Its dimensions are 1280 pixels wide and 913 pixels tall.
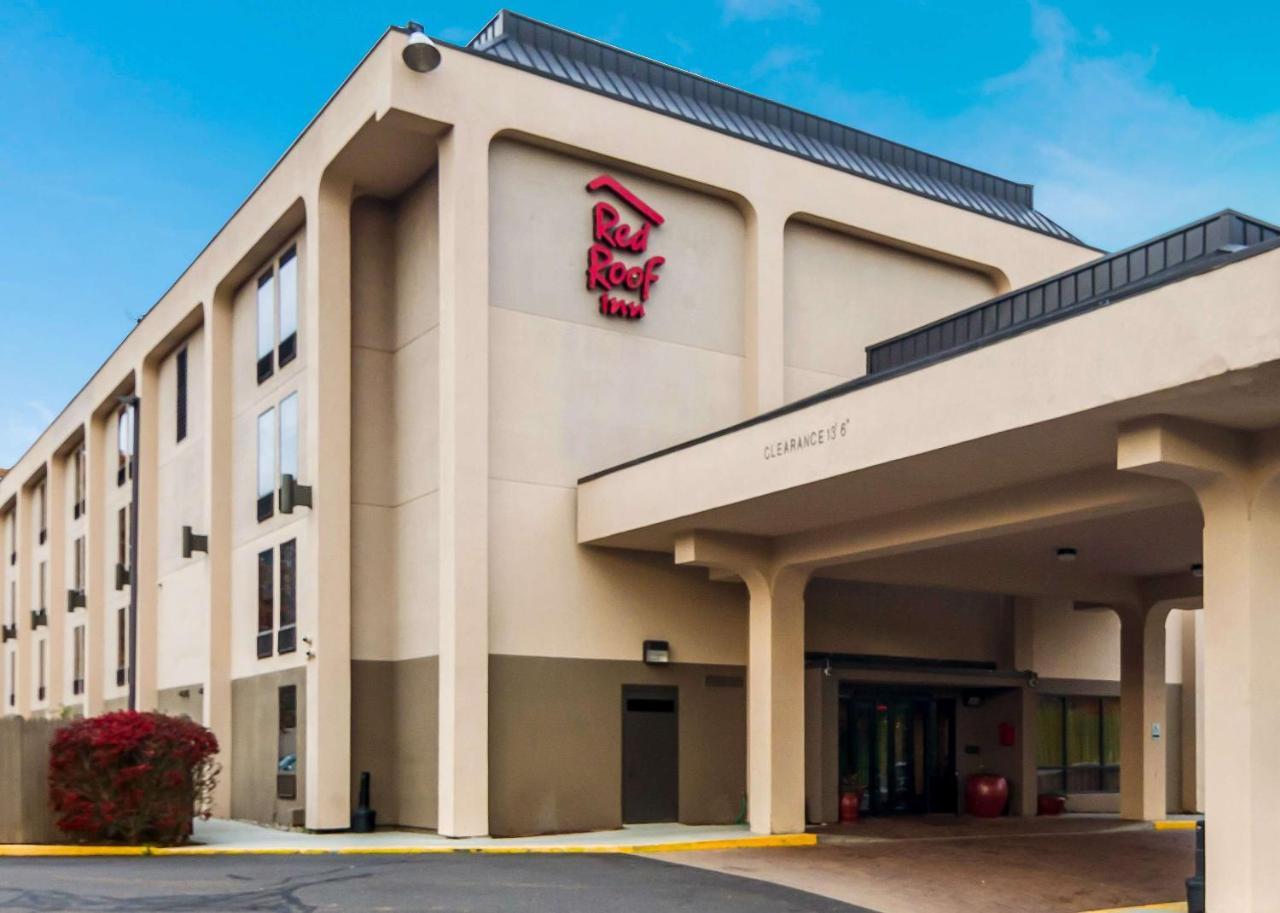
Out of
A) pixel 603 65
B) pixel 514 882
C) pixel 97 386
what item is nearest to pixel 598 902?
pixel 514 882

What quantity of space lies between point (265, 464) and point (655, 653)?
344 inches

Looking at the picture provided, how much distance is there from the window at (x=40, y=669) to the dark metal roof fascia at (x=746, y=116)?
2940 centimetres

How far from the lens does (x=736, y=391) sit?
80.3 ft

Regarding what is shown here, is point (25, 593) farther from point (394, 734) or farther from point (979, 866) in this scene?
point (979, 866)

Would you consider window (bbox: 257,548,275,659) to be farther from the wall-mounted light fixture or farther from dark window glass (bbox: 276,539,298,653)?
the wall-mounted light fixture

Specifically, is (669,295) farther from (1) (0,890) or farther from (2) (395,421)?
(1) (0,890)

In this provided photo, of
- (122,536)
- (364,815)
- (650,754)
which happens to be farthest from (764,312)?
(122,536)

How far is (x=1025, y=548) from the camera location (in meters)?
21.7

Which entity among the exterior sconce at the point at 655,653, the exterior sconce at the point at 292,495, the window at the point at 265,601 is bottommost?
the exterior sconce at the point at 655,653

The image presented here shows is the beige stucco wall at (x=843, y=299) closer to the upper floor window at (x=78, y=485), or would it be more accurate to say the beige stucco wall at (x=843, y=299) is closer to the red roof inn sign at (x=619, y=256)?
the red roof inn sign at (x=619, y=256)

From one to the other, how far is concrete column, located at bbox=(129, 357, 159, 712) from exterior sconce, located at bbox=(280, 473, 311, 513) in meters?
9.74

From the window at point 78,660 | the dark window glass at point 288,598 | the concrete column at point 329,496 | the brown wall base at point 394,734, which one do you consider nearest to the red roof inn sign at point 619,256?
the concrete column at point 329,496

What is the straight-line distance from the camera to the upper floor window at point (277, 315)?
994 inches

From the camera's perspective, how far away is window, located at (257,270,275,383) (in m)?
26.3
